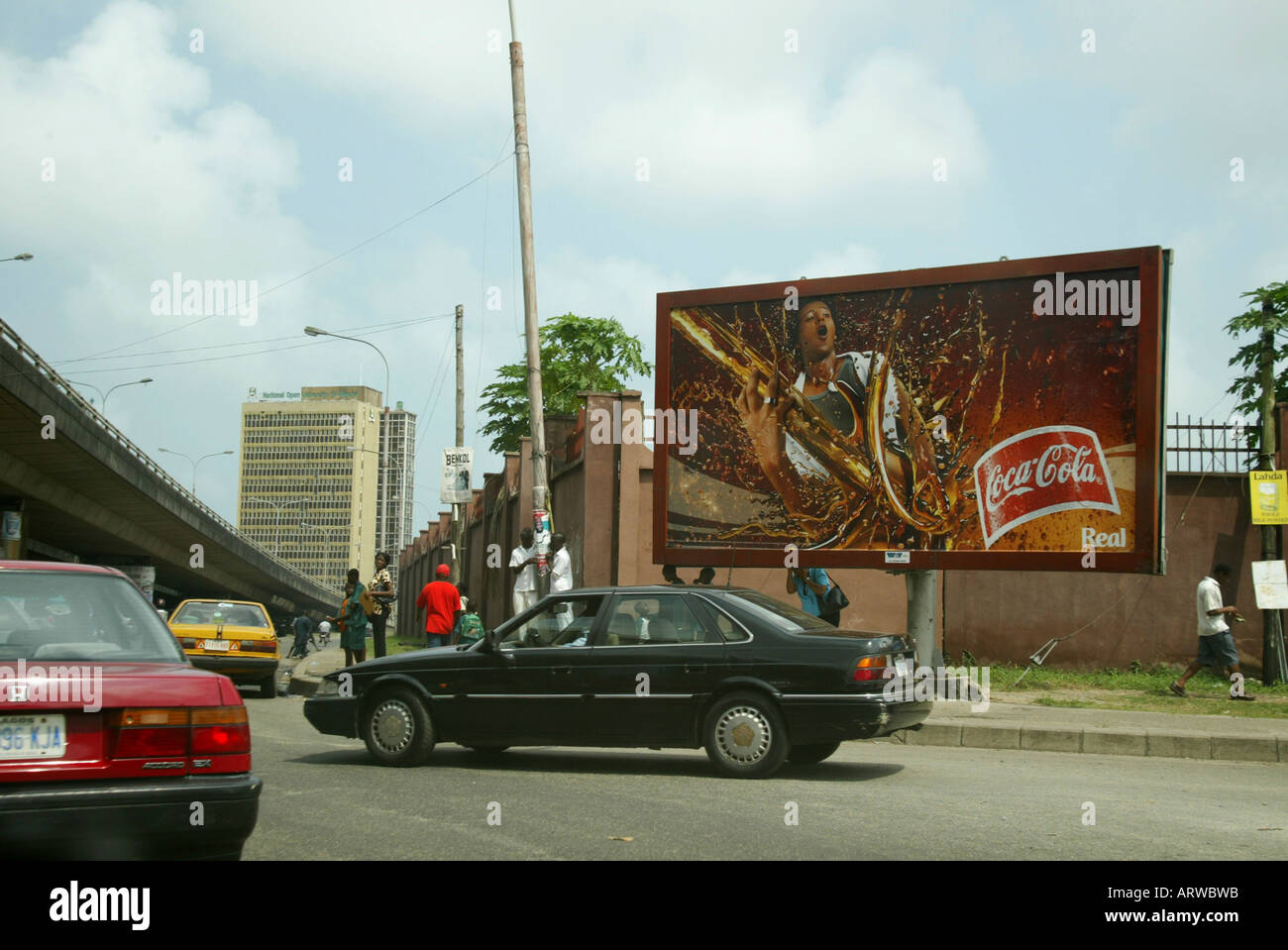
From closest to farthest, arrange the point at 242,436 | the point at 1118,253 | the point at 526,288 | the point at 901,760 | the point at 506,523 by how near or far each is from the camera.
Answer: the point at 901,760 → the point at 1118,253 → the point at 526,288 → the point at 506,523 → the point at 242,436

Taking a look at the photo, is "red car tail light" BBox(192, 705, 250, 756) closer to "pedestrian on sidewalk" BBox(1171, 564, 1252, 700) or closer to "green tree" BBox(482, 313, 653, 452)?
"pedestrian on sidewalk" BBox(1171, 564, 1252, 700)

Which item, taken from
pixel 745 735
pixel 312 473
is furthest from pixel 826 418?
pixel 312 473

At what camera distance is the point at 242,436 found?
14050cm

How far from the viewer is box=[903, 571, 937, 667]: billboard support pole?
14.5 meters

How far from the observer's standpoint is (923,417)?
1435cm

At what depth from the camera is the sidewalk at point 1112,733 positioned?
1094cm

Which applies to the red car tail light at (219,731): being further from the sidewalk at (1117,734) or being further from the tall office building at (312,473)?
the tall office building at (312,473)

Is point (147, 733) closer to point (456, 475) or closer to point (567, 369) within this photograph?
point (456, 475)

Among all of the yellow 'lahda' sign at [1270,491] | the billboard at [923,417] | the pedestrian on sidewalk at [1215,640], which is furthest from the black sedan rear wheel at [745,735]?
the yellow 'lahda' sign at [1270,491]

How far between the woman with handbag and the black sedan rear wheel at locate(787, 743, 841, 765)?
12.6 ft

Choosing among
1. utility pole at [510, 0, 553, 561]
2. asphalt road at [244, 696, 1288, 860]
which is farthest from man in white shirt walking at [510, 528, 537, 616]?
asphalt road at [244, 696, 1288, 860]
